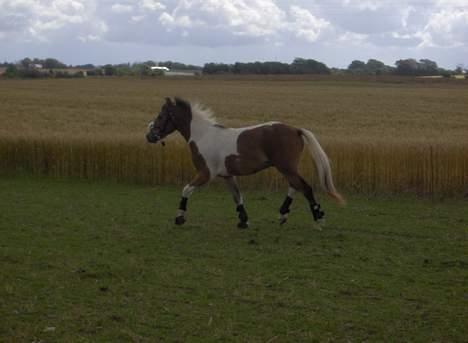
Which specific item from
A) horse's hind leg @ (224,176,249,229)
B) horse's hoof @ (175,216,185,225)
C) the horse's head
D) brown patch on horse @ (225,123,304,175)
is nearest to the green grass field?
horse's hoof @ (175,216,185,225)

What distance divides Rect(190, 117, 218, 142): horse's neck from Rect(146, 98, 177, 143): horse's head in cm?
33

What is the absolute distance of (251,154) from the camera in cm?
1016

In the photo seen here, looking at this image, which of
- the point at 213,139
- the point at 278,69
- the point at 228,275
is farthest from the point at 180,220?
the point at 278,69

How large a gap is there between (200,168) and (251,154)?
2.50ft

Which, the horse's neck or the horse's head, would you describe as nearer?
the horse's neck

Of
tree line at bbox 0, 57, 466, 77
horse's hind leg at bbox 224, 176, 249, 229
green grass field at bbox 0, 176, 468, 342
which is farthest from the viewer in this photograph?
tree line at bbox 0, 57, 466, 77

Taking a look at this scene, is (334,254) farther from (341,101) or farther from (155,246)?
(341,101)

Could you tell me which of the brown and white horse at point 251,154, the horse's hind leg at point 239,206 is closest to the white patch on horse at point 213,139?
the brown and white horse at point 251,154

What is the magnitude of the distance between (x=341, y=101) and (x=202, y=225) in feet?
122

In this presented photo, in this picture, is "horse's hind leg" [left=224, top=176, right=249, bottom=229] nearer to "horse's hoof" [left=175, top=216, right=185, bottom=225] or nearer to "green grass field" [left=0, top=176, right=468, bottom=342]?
"green grass field" [left=0, top=176, right=468, bottom=342]

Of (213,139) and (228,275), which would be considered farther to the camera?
(213,139)

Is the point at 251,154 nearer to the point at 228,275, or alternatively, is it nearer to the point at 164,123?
the point at 164,123

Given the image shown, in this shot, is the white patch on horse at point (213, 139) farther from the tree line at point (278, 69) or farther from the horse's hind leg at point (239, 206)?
the tree line at point (278, 69)

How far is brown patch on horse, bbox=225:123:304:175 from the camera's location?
10.1 metres
